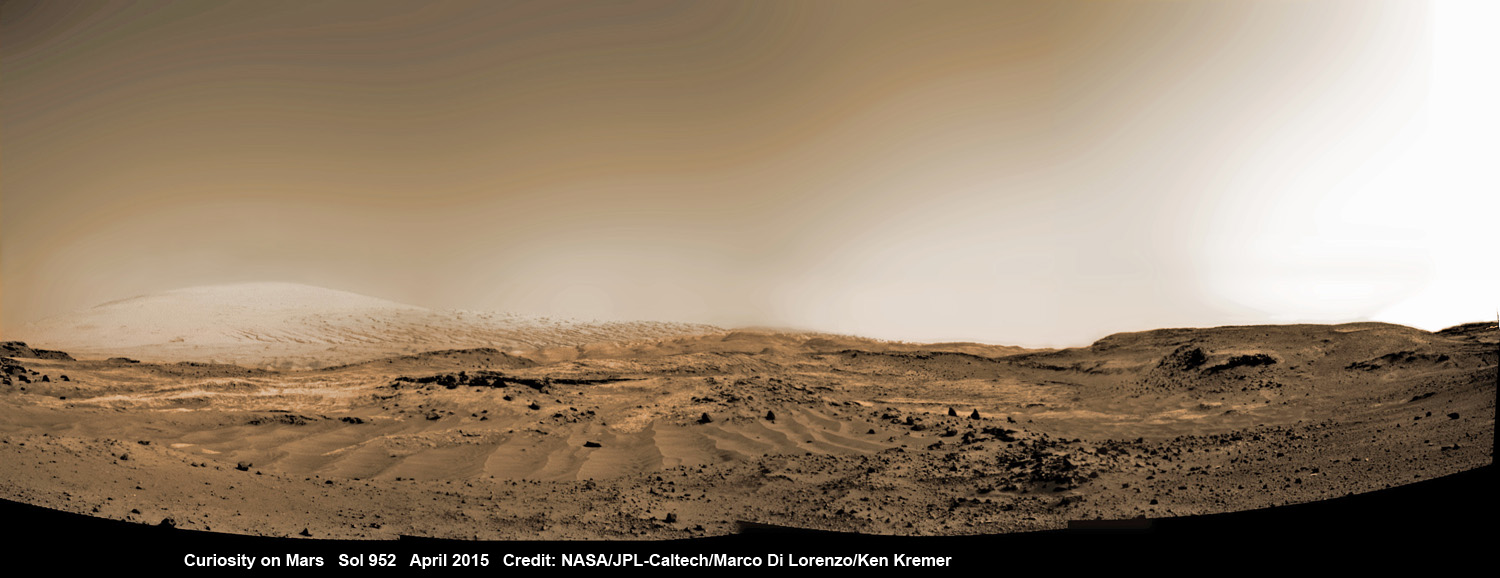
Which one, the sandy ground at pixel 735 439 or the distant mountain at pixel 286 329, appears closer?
the sandy ground at pixel 735 439

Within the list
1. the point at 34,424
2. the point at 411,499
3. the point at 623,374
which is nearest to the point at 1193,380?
the point at 623,374

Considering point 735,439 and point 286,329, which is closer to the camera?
point 735,439

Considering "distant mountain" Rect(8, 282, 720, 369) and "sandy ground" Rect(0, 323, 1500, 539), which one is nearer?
"sandy ground" Rect(0, 323, 1500, 539)
